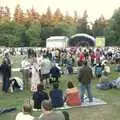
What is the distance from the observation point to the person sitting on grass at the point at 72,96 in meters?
15.9

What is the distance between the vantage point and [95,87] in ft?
71.3

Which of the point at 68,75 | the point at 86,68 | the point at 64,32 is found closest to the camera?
the point at 86,68

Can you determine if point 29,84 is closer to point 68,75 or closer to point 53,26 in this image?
point 68,75

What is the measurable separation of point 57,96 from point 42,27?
105m

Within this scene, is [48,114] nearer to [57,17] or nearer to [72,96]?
[72,96]

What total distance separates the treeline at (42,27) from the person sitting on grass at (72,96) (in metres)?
72.0

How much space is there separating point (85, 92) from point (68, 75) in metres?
8.71

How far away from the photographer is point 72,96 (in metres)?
16.0

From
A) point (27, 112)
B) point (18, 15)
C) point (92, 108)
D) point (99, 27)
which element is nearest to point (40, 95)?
point (92, 108)

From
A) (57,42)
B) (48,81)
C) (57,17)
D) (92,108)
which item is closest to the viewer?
(92,108)

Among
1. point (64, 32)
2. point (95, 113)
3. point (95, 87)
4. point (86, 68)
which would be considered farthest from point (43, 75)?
point (64, 32)

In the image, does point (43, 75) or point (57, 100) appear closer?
point (57, 100)

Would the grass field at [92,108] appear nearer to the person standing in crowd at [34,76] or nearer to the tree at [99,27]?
the person standing in crowd at [34,76]

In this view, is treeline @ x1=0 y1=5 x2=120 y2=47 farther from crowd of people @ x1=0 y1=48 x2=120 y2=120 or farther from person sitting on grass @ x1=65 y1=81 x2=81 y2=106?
person sitting on grass @ x1=65 y1=81 x2=81 y2=106
